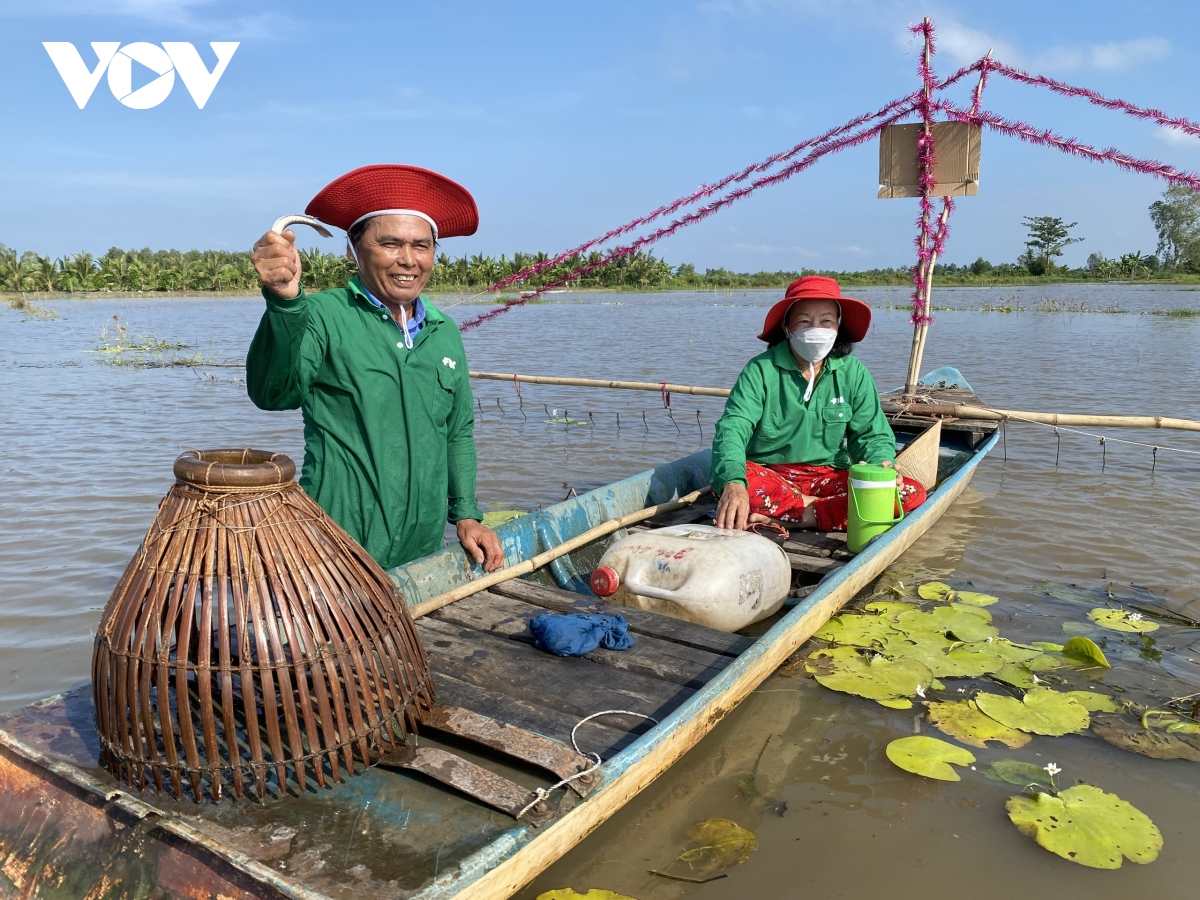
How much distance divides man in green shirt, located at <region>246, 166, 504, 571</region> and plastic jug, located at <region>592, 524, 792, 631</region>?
3.13ft

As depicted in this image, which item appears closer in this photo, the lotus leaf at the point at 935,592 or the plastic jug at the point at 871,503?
the plastic jug at the point at 871,503

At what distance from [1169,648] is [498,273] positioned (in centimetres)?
4001

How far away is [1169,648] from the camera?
391 centimetres

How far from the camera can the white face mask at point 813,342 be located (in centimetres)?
444

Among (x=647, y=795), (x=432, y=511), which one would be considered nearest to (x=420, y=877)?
(x=647, y=795)

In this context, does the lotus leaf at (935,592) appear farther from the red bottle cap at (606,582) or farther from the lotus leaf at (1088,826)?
the red bottle cap at (606,582)

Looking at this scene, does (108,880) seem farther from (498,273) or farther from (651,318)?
(498,273)

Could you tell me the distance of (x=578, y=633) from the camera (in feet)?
9.61

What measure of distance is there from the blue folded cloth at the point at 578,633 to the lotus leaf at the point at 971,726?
130cm

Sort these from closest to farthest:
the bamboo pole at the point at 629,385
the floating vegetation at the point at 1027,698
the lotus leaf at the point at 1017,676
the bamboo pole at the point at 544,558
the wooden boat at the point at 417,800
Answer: the wooden boat at the point at 417,800
the floating vegetation at the point at 1027,698
the bamboo pole at the point at 544,558
the lotus leaf at the point at 1017,676
the bamboo pole at the point at 629,385

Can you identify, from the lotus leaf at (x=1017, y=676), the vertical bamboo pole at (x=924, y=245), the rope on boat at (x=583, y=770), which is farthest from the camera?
the vertical bamboo pole at (x=924, y=245)

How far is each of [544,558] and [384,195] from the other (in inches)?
71.5

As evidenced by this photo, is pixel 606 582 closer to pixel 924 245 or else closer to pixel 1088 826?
pixel 1088 826

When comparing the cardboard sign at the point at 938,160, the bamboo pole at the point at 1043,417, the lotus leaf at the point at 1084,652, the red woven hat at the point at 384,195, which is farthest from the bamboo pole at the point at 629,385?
the red woven hat at the point at 384,195
